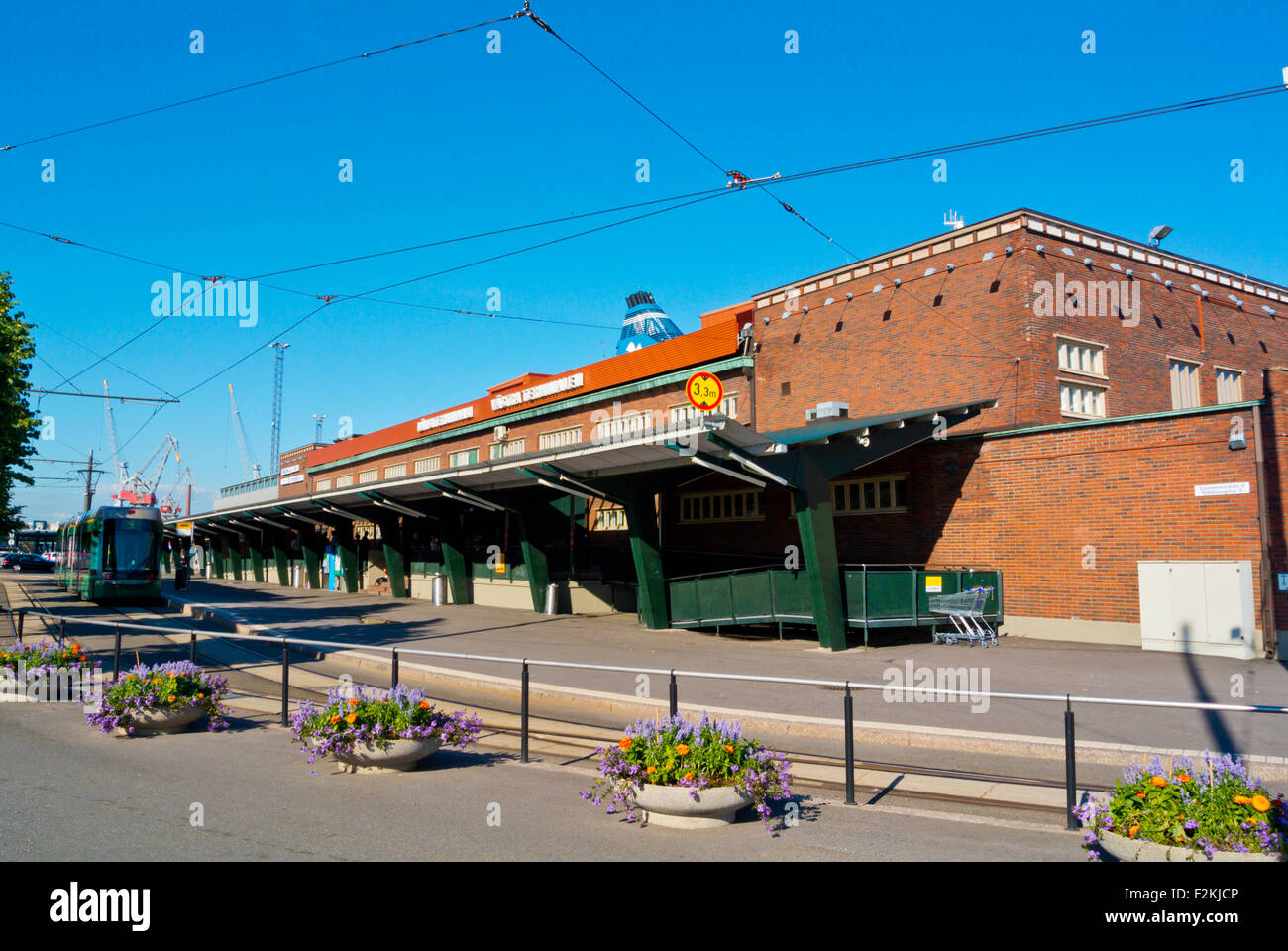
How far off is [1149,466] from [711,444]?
30.3ft

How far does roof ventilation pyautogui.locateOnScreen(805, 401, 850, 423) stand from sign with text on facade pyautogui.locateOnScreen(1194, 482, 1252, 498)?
28.4ft

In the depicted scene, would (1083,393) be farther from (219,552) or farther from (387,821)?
(219,552)

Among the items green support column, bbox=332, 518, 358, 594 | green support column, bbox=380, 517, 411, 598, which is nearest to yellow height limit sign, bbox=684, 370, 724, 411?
green support column, bbox=380, 517, 411, 598

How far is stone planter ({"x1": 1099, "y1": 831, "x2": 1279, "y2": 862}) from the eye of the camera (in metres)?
4.89

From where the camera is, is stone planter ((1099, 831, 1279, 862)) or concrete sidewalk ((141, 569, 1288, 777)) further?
concrete sidewalk ((141, 569, 1288, 777))

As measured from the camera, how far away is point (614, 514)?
33906mm

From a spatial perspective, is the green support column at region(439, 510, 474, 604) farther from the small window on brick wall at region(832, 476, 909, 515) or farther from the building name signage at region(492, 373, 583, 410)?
the small window on brick wall at region(832, 476, 909, 515)

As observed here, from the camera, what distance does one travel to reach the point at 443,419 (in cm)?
4856

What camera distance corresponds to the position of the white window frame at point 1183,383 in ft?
85.7

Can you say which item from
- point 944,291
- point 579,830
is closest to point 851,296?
point 944,291

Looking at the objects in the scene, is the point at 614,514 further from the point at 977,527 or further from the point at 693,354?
the point at 977,527

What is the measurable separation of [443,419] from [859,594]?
3275cm

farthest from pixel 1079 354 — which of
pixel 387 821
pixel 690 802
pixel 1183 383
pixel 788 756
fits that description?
pixel 387 821

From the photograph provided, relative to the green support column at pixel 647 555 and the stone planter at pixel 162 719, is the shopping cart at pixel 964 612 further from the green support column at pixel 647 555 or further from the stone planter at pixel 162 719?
the stone planter at pixel 162 719
